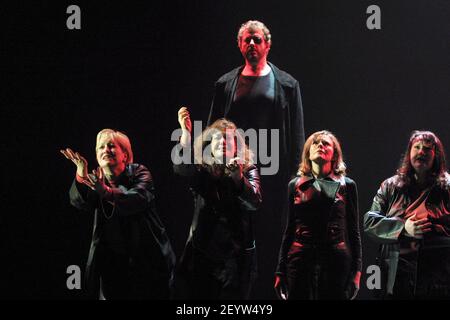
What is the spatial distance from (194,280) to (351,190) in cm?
126

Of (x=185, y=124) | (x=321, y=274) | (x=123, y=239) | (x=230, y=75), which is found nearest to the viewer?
(x=321, y=274)

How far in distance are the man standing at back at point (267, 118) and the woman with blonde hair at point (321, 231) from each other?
0.62 feet

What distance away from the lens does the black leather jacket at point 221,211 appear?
171 inches

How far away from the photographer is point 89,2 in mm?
4836

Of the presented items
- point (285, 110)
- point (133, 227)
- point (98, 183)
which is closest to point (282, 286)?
point (133, 227)

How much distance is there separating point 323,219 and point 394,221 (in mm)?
510

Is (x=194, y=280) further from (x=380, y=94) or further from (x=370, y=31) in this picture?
(x=370, y=31)

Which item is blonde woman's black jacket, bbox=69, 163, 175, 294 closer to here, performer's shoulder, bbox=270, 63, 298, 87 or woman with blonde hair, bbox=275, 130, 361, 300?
woman with blonde hair, bbox=275, 130, 361, 300

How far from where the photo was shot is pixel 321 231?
4.30 metres

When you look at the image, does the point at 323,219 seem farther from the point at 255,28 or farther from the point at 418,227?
the point at 255,28

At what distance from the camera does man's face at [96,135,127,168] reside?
4.55m

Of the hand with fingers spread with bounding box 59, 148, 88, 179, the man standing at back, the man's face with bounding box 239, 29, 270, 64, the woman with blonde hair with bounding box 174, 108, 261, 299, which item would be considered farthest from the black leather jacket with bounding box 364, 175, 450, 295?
the hand with fingers spread with bounding box 59, 148, 88, 179

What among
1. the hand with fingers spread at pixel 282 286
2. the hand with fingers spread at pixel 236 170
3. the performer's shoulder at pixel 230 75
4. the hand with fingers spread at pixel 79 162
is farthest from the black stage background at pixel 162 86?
the hand with fingers spread at pixel 282 286

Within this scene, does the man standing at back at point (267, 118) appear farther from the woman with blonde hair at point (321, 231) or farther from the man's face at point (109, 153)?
the man's face at point (109, 153)
